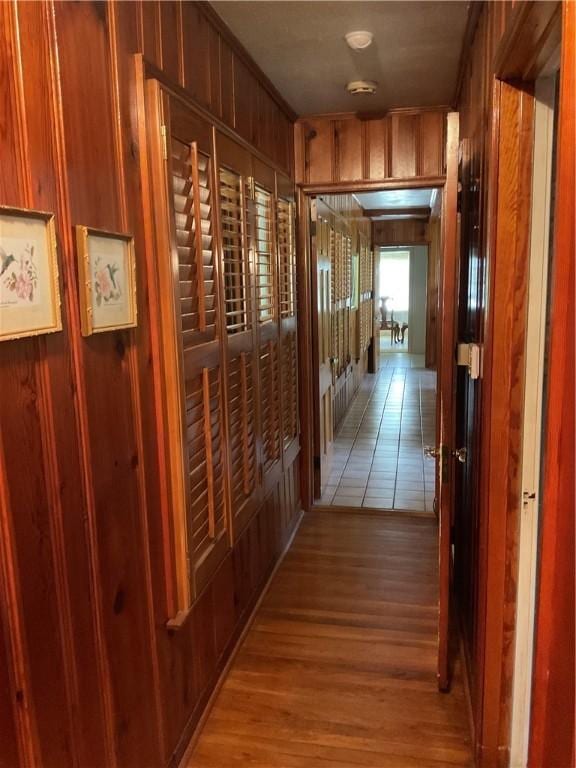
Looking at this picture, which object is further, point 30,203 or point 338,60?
point 338,60

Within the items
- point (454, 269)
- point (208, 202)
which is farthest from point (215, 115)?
point (454, 269)

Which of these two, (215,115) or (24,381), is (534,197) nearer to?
(215,115)

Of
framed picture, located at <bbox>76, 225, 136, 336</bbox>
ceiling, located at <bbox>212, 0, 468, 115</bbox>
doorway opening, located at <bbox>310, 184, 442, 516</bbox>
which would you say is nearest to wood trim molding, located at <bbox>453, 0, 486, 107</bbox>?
ceiling, located at <bbox>212, 0, 468, 115</bbox>

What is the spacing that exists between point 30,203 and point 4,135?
12cm

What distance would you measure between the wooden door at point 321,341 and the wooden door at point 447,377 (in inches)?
64.8

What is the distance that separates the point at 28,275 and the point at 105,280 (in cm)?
29

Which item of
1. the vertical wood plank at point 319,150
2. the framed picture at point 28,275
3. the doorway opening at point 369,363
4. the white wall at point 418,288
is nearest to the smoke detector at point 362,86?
the vertical wood plank at point 319,150

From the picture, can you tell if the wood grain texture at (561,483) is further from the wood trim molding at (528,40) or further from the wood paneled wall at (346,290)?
the wood paneled wall at (346,290)

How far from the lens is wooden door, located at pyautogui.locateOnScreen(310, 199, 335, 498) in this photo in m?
3.68

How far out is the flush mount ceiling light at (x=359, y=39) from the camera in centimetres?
220

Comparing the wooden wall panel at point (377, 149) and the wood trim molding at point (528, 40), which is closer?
the wood trim molding at point (528, 40)

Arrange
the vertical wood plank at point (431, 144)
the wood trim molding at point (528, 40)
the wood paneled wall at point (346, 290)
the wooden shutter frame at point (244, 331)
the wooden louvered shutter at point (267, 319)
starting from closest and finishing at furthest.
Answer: the wood trim molding at point (528, 40) → the wooden shutter frame at point (244, 331) → the wooden louvered shutter at point (267, 319) → the vertical wood plank at point (431, 144) → the wood paneled wall at point (346, 290)

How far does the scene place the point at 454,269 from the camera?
1.94 m

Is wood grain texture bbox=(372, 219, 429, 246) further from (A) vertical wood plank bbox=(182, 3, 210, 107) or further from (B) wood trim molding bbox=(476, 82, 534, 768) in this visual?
(B) wood trim molding bbox=(476, 82, 534, 768)
